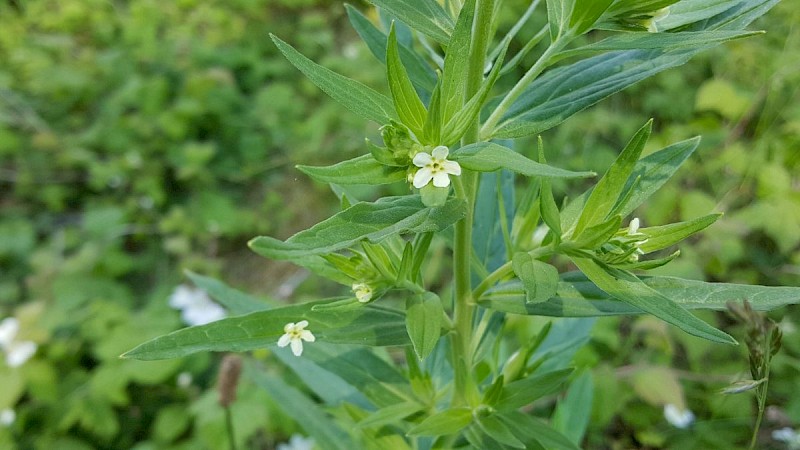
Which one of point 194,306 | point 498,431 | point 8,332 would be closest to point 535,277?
point 498,431

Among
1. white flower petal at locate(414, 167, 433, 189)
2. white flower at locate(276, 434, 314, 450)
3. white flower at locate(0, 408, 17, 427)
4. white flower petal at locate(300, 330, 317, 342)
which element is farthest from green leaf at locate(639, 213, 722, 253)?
white flower at locate(0, 408, 17, 427)

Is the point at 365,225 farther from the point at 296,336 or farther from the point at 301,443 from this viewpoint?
the point at 301,443

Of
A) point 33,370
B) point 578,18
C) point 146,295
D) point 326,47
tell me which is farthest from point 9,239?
point 578,18

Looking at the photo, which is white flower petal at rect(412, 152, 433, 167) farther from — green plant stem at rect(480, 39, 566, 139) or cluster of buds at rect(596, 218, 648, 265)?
cluster of buds at rect(596, 218, 648, 265)

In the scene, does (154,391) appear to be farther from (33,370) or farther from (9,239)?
(9,239)

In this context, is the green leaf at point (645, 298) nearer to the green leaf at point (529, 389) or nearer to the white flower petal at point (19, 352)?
the green leaf at point (529, 389)

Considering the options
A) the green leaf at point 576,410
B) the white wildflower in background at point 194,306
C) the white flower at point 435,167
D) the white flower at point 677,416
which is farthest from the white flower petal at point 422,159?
the white wildflower in background at point 194,306
